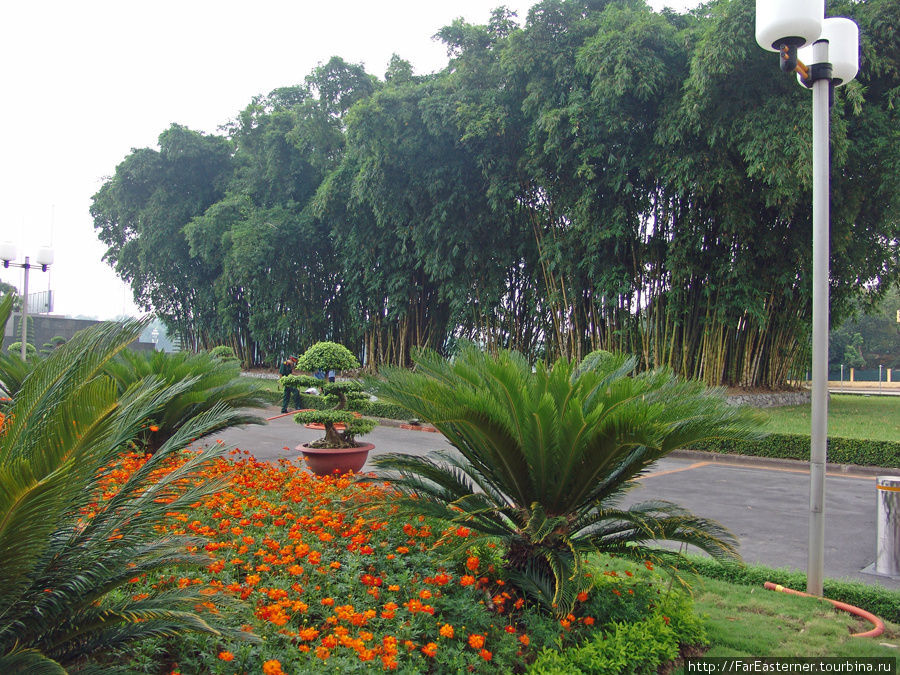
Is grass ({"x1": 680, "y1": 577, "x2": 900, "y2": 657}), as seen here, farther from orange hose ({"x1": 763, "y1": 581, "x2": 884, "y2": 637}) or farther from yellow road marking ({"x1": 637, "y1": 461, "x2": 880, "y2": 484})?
yellow road marking ({"x1": 637, "y1": 461, "x2": 880, "y2": 484})

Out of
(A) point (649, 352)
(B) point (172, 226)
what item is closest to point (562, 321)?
(A) point (649, 352)

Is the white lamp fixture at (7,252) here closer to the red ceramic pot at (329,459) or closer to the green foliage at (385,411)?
the green foliage at (385,411)

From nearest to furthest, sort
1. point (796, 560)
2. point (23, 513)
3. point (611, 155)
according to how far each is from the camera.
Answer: point (23, 513), point (796, 560), point (611, 155)

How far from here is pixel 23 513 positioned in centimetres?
158

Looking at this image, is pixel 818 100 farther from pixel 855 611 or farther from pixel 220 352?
pixel 220 352

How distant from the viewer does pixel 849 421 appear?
11.3m

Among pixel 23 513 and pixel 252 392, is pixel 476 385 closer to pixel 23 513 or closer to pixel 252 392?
pixel 23 513

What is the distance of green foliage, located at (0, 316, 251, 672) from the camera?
65.2 inches

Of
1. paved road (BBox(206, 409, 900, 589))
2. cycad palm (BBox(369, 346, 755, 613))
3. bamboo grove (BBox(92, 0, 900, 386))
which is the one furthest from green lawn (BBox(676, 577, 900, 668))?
bamboo grove (BBox(92, 0, 900, 386))

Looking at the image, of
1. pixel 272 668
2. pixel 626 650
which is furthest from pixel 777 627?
pixel 272 668

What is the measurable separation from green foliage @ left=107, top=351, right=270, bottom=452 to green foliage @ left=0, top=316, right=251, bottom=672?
3.45 metres

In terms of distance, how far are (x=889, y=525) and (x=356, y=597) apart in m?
3.62

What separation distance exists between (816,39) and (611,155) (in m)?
7.95

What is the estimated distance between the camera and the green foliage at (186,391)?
18.8 ft
